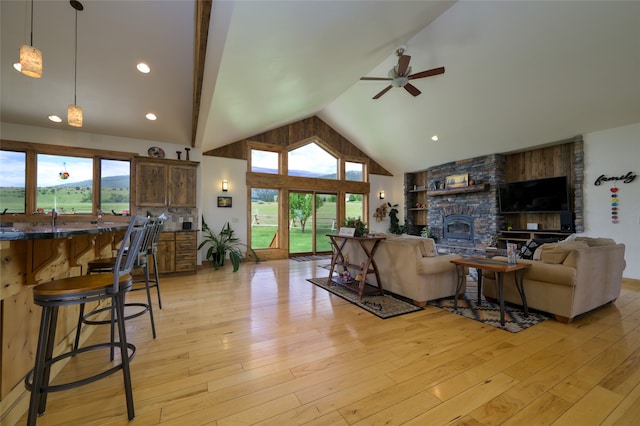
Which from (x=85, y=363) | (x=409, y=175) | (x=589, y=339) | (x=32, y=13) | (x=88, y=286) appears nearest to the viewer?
(x=88, y=286)

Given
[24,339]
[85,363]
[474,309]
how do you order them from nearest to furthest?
[24,339] < [85,363] < [474,309]

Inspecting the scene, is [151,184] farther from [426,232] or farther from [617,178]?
[617,178]

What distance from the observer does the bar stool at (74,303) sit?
4.05 feet

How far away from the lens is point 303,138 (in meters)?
7.82

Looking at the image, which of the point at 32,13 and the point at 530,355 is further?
the point at 32,13

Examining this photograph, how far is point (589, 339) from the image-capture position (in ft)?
8.00

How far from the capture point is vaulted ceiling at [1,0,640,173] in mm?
3002

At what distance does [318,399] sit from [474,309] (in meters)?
2.42

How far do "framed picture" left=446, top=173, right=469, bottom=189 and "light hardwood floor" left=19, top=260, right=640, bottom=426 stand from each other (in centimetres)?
464

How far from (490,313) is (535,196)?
15.0ft

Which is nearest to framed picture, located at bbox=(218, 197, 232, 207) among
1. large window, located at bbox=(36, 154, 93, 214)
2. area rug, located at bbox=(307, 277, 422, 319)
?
large window, located at bbox=(36, 154, 93, 214)

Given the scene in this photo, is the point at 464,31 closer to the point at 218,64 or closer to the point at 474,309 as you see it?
the point at 218,64

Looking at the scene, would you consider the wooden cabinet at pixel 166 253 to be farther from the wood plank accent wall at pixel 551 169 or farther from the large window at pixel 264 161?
the wood plank accent wall at pixel 551 169

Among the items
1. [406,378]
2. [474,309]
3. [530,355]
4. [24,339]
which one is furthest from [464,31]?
[24,339]
